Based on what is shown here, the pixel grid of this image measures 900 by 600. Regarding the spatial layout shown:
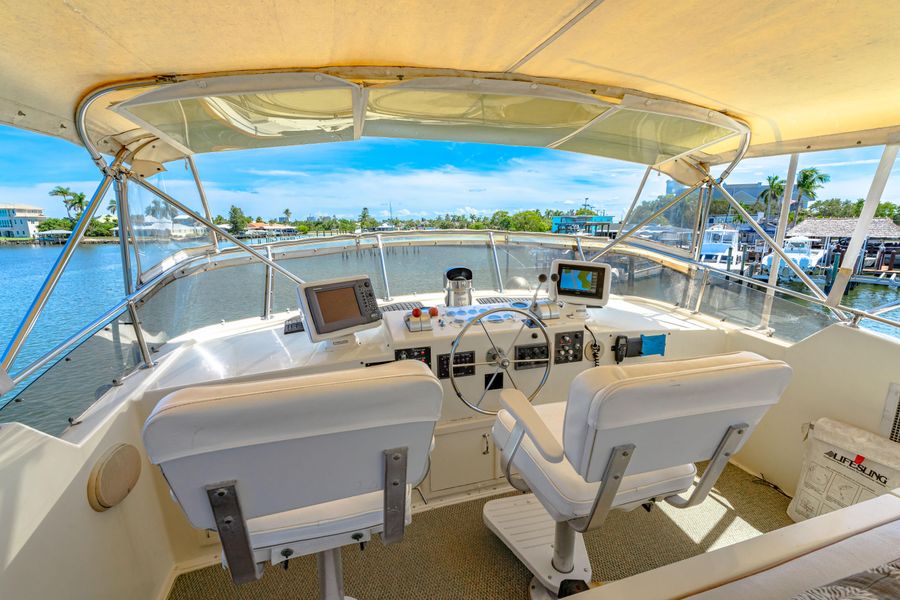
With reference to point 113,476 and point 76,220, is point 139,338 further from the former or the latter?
point 113,476

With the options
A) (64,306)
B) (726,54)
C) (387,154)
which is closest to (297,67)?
(64,306)

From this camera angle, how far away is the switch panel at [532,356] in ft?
6.07

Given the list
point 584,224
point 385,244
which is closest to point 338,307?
point 385,244

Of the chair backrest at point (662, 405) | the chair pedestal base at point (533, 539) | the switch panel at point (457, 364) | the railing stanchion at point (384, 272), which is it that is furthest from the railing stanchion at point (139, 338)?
the chair backrest at point (662, 405)

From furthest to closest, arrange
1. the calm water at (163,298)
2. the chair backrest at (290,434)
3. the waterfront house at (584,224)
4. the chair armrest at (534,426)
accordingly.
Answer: the waterfront house at (584,224), the calm water at (163,298), the chair armrest at (534,426), the chair backrest at (290,434)

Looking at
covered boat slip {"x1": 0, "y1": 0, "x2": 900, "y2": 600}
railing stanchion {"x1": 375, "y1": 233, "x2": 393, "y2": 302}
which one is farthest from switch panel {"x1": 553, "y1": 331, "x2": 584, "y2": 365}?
railing stanchion {"x1": 375, "y1": 233, "x2": 393, "y2": 302}

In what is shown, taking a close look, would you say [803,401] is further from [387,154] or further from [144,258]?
[387,154]

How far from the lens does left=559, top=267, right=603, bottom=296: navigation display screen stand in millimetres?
2010

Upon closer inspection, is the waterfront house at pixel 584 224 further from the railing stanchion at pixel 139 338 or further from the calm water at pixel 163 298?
the railing stanchion at pixel 139 338

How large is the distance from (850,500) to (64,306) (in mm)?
3429

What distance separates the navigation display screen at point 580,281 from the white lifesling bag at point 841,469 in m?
1.22

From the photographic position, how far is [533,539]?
5.15 ft

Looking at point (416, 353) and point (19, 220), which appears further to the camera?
point (19, 220)

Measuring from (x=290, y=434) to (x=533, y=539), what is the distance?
52.4 inches
